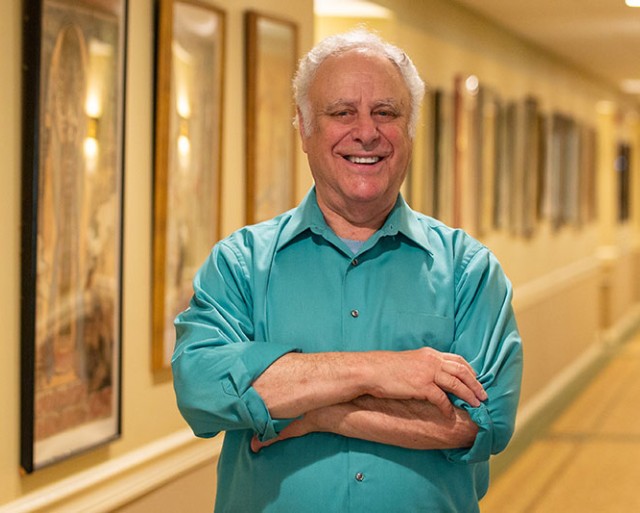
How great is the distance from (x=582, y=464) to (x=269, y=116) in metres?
4.18

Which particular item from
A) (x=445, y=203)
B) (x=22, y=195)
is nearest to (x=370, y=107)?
(x=22, y=195)

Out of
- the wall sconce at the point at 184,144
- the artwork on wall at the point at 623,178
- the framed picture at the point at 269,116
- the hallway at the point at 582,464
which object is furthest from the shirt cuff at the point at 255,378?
the artwork on wall at the point at 623,178

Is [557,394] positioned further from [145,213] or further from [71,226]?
[71,226]

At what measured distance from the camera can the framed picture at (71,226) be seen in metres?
2.93

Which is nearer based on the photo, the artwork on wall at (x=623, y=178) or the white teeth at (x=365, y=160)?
the white teeth at (x=365, y=160)

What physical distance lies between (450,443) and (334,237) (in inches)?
17.8

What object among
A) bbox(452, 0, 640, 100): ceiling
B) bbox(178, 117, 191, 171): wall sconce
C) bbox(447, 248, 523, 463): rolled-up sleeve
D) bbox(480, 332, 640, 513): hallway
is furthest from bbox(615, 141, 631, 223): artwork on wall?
bbox(447, 248, 523, 463): rolled-up sleeve

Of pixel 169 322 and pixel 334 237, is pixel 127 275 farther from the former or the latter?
pixel 334 237

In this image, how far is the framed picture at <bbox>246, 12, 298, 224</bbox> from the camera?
4.17 m

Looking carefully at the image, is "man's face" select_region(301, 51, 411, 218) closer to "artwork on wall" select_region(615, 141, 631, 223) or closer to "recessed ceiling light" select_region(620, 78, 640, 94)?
"recessed ceiling light" select_region(620, 78, 640, 94)

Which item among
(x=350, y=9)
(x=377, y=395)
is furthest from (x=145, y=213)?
(x=350, y=9)

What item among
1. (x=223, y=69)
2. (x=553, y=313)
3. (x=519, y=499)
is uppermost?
(x=223, y=69)

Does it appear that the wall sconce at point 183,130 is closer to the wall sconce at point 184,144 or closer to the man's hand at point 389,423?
the wall sconce at point 184,144

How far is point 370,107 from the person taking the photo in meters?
2.19
